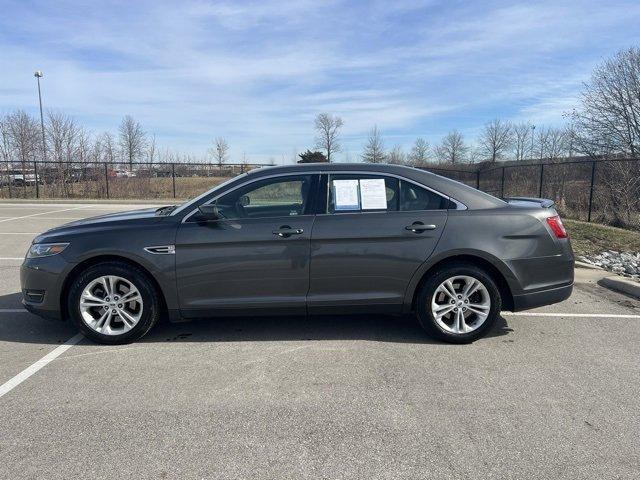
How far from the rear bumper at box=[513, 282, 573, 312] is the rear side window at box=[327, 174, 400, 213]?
146cm

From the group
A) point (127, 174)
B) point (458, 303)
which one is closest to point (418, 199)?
point (458, 303)

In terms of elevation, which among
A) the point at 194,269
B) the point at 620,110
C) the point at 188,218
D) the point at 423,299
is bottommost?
the point at 423,299

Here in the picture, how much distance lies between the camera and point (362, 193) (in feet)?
14.5

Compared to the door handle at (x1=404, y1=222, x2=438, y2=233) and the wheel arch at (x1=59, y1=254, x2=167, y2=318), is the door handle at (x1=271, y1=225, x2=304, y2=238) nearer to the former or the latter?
the door handle at (x1=404, y1=222, x2=438, y2=233)

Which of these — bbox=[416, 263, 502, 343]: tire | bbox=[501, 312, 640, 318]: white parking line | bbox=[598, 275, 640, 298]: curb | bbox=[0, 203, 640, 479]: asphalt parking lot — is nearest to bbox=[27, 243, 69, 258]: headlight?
bbox=[0, 203, 640, 479]: asphalt parking lot

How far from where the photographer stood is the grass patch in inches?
364

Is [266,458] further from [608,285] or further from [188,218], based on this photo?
[608,285]

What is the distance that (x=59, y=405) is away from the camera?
10.7 feet

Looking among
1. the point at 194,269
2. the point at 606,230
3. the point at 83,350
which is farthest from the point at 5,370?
the point at 606,230

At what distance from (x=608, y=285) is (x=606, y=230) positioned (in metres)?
5.23

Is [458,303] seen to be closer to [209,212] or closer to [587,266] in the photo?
[209,212]

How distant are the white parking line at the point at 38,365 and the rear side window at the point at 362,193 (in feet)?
9.05

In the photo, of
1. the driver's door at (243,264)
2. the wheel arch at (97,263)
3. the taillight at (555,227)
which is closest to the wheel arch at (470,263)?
the taillight at (555,227)

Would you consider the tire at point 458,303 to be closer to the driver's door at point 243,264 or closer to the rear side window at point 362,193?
the rear side window at point 362,193
